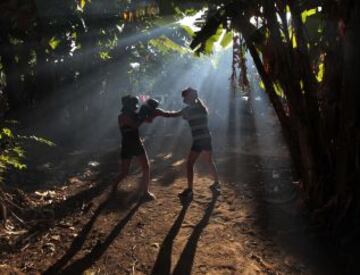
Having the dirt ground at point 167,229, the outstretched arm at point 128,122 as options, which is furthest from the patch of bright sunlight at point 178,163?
the outstretched arm at point 128,122

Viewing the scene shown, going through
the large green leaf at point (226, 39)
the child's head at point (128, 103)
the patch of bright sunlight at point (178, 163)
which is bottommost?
the patch of bright sunlight at point (178, 163)

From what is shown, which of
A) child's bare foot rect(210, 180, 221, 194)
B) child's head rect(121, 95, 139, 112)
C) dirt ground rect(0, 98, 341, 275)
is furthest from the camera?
child's bare foot rect(210, 180, 221, 194)

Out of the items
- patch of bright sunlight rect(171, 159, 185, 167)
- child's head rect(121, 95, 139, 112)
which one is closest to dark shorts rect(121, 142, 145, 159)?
child's head rect(121, 95, 139, 112)

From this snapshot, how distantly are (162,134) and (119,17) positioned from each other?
19.7 ft

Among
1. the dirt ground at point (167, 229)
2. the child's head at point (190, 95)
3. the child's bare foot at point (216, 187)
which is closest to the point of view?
the dirt ground at point (167, 229)

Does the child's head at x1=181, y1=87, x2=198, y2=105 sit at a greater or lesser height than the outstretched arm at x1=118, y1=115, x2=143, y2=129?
greater

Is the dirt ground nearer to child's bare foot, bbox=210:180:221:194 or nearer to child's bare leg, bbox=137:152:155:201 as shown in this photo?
child's bare foot, bbox=210:180:221:194

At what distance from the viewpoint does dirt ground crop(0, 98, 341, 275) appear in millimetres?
4762

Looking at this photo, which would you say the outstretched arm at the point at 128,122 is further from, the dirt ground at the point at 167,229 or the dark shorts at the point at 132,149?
the dirt ground at the point at 167,229

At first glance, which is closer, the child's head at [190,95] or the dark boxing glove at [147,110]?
the child's head at [190,95]

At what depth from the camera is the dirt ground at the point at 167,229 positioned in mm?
4762

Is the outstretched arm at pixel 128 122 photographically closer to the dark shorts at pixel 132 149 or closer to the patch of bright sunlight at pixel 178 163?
the dark shorts at pixel 132 149

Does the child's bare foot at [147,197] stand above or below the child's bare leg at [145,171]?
below

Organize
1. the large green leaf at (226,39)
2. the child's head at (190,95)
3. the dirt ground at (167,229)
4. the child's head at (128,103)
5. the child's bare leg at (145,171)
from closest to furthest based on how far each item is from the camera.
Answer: the dirt ground at (167,229) → the large green leaf at (226,39) → the child's head at (128,103) → the child's head at (190,95) → the child's bare leg at (145,171)
